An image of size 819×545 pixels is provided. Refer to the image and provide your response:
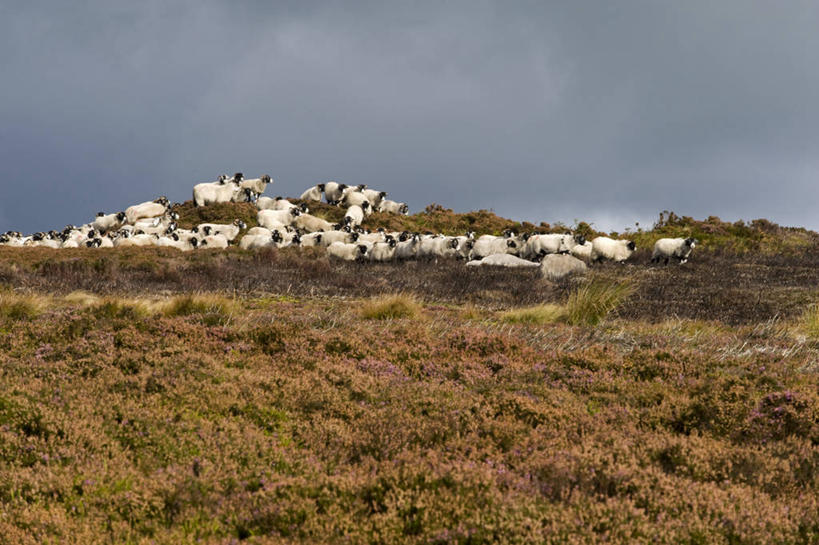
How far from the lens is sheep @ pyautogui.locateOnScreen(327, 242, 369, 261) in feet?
96.6

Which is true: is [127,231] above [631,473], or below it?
above

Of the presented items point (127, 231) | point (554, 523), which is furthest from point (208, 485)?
point (127, 231)

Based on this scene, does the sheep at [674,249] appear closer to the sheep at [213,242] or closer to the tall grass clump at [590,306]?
the tall grass clump at [590,306]

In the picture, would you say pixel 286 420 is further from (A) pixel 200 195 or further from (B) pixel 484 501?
(A) pixel 200 195

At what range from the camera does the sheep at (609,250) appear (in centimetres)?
2997

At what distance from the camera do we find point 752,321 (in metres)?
15.0

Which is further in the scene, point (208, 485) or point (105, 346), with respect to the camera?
point (105, 346)

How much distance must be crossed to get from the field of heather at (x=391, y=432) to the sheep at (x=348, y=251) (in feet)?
58.0

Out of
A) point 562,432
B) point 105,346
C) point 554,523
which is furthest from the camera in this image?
point 105,346

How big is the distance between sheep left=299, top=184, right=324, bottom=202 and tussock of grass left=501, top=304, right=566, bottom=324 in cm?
3453

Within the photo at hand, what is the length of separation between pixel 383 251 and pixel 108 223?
24595 mm

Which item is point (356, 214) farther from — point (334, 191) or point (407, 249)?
point (407, 249)

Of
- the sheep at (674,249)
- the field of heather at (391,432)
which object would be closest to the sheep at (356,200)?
the sheep at (674,249)

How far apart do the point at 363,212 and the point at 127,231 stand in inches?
626
